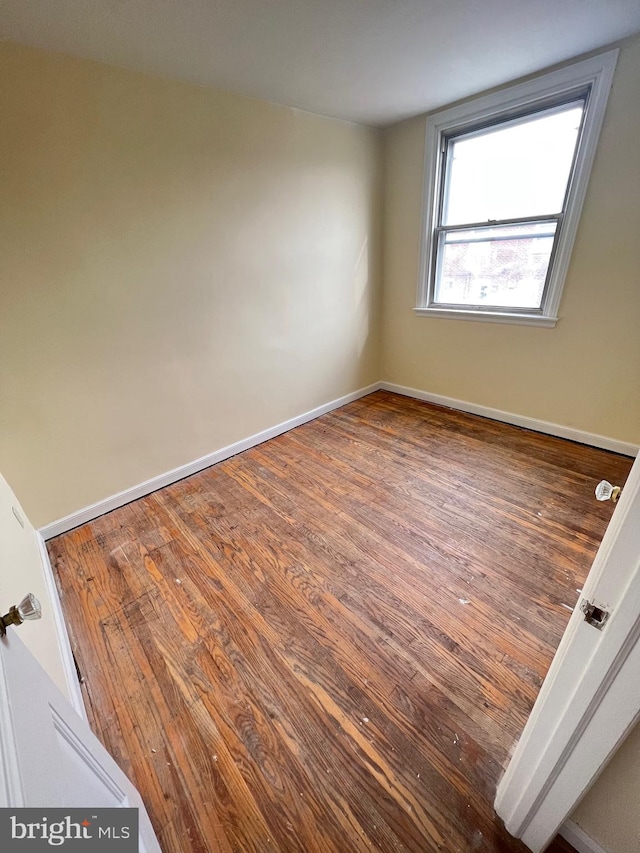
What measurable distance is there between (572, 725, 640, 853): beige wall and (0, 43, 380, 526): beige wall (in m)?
2.44

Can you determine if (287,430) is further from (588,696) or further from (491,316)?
(588,696)

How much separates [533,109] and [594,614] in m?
3.09

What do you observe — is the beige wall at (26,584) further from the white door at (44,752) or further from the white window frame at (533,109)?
the white window frame at (533,109)

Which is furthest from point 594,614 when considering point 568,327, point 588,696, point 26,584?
point 568,327

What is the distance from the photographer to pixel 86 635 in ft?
4.86

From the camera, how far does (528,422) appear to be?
2898mm

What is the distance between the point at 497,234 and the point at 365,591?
108 inches

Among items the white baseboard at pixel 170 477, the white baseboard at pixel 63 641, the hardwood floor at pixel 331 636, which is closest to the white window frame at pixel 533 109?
the hardwood floor at pixel 331 636

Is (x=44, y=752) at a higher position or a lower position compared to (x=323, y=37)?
lower

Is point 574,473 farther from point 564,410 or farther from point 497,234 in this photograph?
point 497,234

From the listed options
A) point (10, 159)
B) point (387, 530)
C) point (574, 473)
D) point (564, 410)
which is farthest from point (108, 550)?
point (564, 410)

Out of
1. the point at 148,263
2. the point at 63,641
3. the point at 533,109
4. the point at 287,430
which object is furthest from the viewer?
the point at 287,430

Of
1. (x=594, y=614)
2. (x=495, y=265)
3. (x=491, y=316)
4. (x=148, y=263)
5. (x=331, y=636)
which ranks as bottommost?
(x=331, y=636)

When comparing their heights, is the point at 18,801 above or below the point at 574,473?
above
